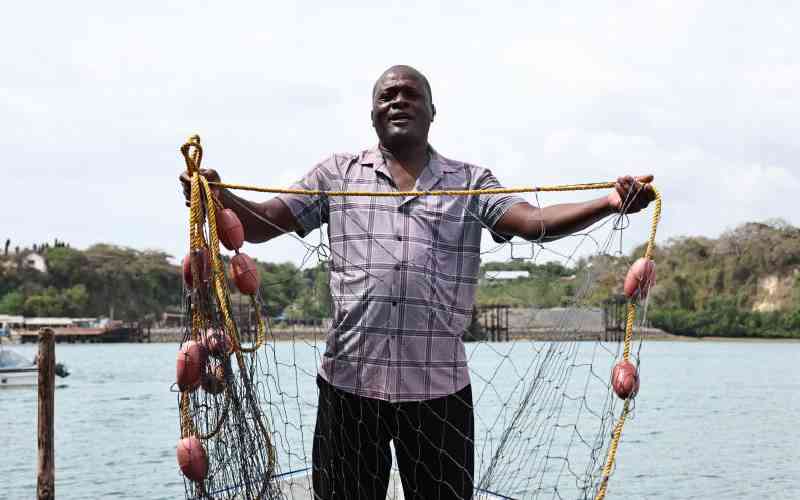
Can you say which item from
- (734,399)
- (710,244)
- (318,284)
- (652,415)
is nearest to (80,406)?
(652,415)

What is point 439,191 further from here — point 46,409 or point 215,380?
point 46,409

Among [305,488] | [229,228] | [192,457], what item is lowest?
[305,488]

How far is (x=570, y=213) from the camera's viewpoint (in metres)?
2.95

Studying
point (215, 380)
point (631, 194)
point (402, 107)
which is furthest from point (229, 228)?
point (631, 194)

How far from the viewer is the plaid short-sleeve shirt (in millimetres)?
2850

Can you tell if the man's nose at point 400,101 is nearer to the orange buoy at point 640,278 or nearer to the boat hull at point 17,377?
the orange buoy at point 640,278

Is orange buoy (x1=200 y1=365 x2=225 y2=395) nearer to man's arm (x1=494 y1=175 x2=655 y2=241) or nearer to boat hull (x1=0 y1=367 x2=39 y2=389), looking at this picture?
man's arm (x1=494 y1=175 x2=655 y2=241)

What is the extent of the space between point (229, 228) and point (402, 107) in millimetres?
675

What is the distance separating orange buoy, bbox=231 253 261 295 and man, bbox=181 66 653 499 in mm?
104

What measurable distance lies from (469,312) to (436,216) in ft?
1.17

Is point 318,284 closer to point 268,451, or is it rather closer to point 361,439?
point 268,451

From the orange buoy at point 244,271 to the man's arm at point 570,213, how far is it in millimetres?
827

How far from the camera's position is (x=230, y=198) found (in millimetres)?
2963

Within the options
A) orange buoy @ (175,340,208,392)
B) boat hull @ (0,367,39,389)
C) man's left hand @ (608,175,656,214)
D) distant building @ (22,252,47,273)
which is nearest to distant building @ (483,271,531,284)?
man's left hand @ (608,175,656,214)
